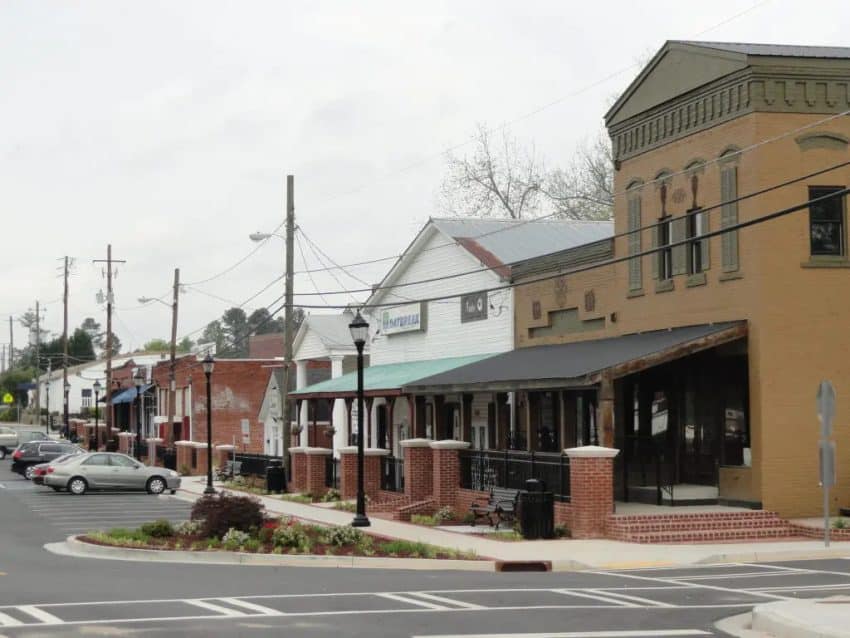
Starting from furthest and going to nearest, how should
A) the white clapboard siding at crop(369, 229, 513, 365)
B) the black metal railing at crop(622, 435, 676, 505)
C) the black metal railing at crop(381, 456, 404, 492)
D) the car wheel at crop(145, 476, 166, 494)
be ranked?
the car wheel at crop(145, 476, 166, 494)
the white clapboard siding at crop(369, 229, 513, 365)
the black metal railing at crop(381, 456, 404, 492)
the black metal railing at crop(622, 435, 676, 505)

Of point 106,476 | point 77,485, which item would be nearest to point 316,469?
point 106,476

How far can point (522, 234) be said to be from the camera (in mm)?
45156

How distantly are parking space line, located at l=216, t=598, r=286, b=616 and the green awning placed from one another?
2111 centimetres

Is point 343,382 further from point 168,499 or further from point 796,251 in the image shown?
point 796,251

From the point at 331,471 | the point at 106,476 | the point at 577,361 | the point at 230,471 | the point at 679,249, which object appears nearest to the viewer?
the point at 577,361

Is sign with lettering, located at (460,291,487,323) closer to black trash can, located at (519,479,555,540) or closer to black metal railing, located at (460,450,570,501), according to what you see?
black metal railing, located at (460,450,570,501)

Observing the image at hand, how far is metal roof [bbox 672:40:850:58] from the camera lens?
28.4m

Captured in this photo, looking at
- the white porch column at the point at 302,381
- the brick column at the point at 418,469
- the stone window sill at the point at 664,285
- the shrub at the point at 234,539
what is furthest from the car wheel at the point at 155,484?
the shrub at the point at 234,539

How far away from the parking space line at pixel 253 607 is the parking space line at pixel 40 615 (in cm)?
215

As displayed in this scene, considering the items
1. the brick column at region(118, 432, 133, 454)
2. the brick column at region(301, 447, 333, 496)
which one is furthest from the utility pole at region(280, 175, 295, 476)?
the brick column at region(118, 432, 133, 454)

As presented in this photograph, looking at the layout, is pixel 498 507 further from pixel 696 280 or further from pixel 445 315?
pixel 445 315

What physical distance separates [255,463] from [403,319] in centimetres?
792

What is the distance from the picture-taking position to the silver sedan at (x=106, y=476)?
46031 millimetres

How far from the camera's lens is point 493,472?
104ft
